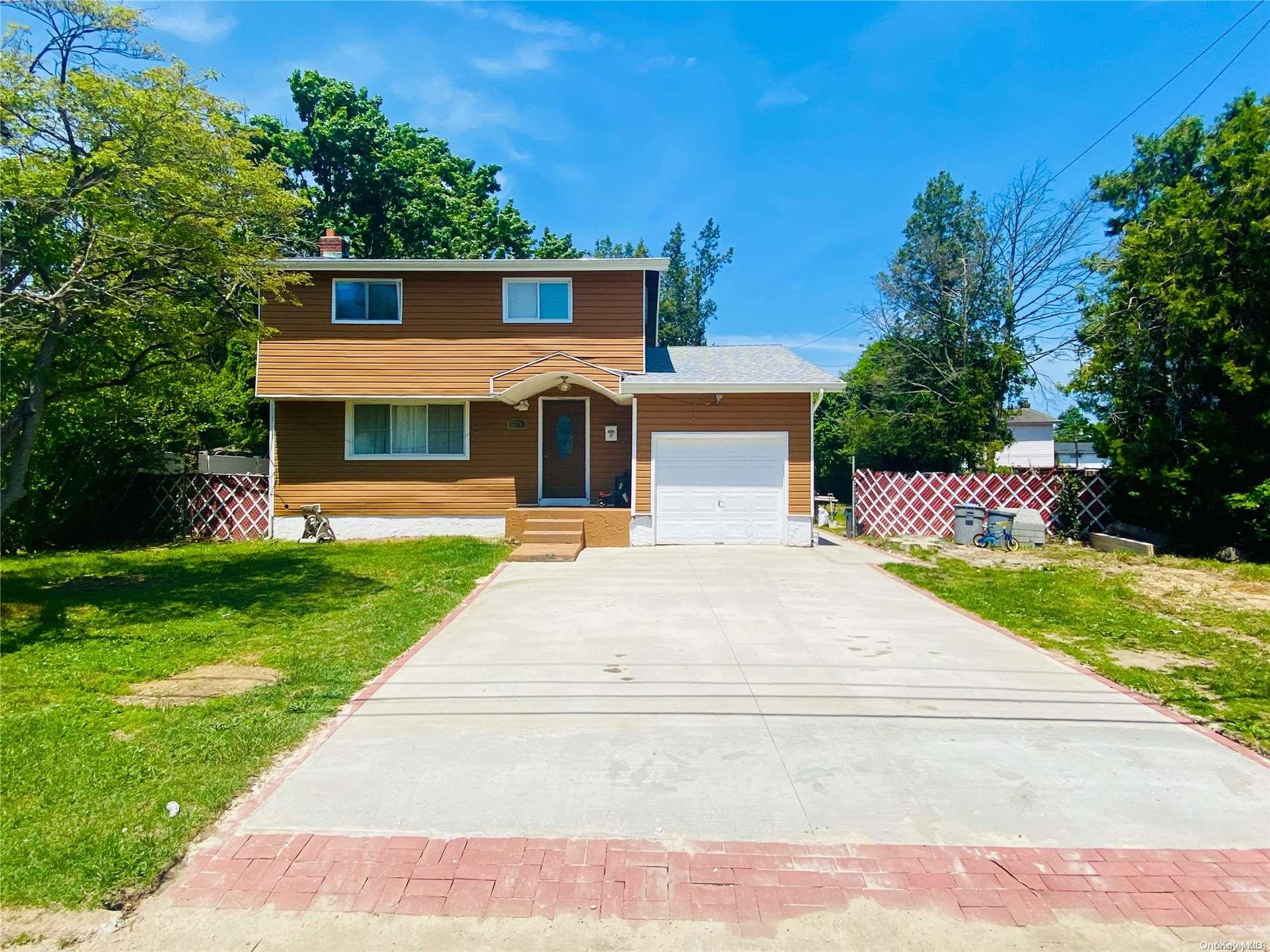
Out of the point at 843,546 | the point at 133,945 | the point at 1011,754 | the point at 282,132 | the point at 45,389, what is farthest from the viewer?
the point at 282,132

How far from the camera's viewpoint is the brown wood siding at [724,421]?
13.2m

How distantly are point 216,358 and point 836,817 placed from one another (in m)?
21.0

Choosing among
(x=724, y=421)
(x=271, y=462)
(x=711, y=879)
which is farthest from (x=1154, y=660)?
(x=271, y=462)

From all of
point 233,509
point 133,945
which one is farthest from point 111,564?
point 133,945

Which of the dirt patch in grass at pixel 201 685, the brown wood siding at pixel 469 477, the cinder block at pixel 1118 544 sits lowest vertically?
the dirt patch in grass at pixel 201 685

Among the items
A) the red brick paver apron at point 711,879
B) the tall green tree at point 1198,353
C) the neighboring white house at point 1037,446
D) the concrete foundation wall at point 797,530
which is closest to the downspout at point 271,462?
the concrete foundation wall at point 797,530

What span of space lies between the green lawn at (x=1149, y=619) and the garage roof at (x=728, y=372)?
403 centimetres

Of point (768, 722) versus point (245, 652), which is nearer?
point (768, 722)

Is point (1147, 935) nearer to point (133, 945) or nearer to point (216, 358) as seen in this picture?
point (133, 945)

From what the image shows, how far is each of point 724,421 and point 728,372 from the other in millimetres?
1488

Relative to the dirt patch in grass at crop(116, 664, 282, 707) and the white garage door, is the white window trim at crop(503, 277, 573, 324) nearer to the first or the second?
the white garage door

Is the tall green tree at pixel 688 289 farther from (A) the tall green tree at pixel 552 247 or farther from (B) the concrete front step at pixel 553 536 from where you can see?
(B) the concrete front step at pixel 553 536

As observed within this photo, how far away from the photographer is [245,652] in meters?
6.09

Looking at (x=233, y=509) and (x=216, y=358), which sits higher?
(x=216, y=358)
